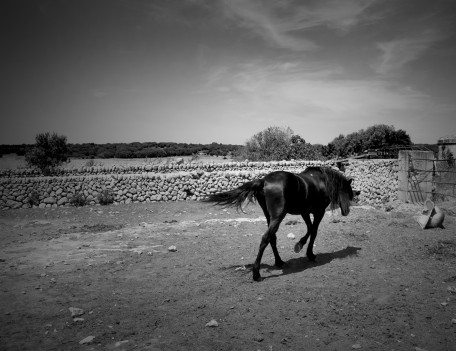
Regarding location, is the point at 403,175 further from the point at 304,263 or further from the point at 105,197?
the point at 105,197

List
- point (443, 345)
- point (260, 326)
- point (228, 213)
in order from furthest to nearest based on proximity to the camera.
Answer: point (228, 213) → point (260, 326) → point (443, 345)

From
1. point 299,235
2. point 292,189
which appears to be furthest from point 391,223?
point 292,189

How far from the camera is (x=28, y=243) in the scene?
834 cm

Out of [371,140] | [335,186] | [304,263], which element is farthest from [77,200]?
[371,140]

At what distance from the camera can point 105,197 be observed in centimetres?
1516

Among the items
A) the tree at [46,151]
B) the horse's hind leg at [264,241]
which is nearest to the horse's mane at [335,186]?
the horse's hind leg at [264,241]

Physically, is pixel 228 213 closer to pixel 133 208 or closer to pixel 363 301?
pixel 133 208

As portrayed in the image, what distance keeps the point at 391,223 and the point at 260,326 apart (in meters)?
6.94

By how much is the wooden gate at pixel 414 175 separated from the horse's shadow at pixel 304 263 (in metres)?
8.20

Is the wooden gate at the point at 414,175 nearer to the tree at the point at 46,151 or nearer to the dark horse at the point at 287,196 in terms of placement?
the dark horse at the point at 287,196

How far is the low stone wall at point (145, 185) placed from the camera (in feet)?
47.9

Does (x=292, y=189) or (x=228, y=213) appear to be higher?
(x=292, y=189)

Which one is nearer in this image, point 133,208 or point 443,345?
point 443,345

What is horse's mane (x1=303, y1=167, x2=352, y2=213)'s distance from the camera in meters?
6.62
